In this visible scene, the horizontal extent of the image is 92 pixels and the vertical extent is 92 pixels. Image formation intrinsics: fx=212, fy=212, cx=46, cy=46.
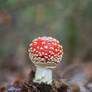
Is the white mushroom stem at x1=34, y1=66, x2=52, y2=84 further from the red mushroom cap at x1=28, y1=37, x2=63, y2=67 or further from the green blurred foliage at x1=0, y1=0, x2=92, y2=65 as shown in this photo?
the green blurred foliage at x1=0, y1=0, x2=92, y2=65

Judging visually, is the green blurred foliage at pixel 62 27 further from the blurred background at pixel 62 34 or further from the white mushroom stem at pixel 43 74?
the white mushroom stem at pixel 43 74

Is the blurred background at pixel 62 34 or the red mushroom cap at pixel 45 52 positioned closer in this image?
the red mushroom cap at pixel 45 52

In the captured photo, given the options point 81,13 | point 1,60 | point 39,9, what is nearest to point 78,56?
point 81,13

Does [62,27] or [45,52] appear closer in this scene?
[45,52]

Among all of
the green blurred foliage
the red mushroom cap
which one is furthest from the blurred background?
the red mushroom cap

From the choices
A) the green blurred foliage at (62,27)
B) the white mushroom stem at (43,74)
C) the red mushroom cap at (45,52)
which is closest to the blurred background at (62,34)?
the green blurred foliage at (62,27)

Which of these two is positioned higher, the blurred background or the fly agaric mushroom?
the blurred background

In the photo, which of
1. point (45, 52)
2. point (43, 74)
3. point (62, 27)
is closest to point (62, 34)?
point (62, 27)

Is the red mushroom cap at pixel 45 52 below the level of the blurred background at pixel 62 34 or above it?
below

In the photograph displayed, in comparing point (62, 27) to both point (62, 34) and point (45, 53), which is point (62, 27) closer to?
point (62, 34)
